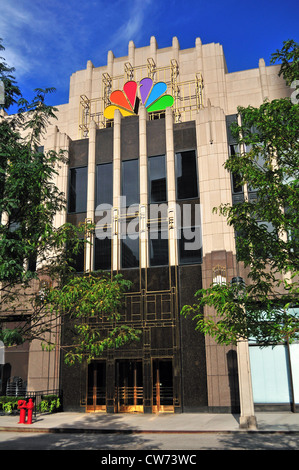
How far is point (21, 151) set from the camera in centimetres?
1159

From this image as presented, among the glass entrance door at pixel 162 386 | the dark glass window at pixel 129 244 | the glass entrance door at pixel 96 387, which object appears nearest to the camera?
the glass entrance door at pixel 162 386

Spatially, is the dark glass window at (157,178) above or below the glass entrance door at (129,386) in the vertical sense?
above

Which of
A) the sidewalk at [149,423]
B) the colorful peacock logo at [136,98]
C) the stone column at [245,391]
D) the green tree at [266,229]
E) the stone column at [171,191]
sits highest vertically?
the colorful peacock logo at [136,98]

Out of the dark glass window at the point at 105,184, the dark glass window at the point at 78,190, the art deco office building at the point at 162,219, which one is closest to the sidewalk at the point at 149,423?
the art deco office building at the point at 162,219

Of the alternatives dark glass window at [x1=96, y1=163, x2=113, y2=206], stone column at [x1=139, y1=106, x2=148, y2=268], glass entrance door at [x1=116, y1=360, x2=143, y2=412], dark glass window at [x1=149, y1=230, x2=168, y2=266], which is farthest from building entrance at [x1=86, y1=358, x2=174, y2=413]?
dark glass window at [x1=96, y1=163, x2=113, y2=206]

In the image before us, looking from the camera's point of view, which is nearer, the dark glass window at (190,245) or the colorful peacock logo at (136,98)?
the dark glass window at (190,245)

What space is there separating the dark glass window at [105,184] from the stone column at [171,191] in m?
4.09

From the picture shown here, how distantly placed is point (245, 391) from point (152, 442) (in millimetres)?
5353

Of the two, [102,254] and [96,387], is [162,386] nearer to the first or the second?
[96,387]

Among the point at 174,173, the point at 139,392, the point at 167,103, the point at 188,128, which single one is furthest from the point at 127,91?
the point at 139,392

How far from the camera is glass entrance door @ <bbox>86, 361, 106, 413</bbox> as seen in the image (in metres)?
25.1

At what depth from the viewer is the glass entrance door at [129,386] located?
24.6m

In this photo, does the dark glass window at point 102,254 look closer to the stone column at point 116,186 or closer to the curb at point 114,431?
the stone column at point 116,186
